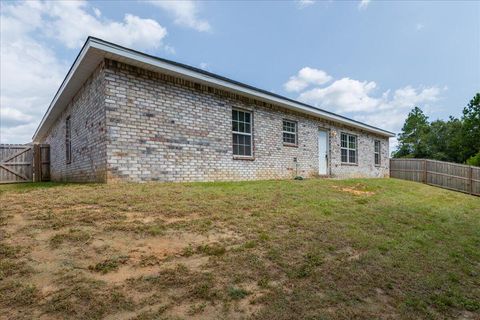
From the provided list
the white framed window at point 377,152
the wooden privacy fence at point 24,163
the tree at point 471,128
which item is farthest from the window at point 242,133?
the tree at point 471,128

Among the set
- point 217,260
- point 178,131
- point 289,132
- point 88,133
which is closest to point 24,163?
point 88,133

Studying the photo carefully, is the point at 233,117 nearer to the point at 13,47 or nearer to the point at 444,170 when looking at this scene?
the point at 13,47

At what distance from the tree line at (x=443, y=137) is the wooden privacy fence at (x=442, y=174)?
10653mm

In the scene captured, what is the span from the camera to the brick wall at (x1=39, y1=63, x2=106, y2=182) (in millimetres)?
6960

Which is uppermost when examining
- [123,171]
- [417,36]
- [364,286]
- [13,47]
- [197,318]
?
[417,36]

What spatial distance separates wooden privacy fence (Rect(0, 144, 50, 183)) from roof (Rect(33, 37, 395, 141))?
1907 mm

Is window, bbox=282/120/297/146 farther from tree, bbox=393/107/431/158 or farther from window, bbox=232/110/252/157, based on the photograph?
tree, bbox=393/107/431/158

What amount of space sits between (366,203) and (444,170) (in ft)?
38.8

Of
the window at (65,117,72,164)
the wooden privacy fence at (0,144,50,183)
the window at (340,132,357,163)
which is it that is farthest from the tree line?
the wooden privacy fence at (0,144,50,183)

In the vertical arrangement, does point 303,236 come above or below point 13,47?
below

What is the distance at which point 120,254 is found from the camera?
10.3ft

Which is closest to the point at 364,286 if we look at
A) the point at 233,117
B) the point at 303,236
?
the point at 303,236

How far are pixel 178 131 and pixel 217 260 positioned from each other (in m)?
5.35

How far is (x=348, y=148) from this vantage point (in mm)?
15867
